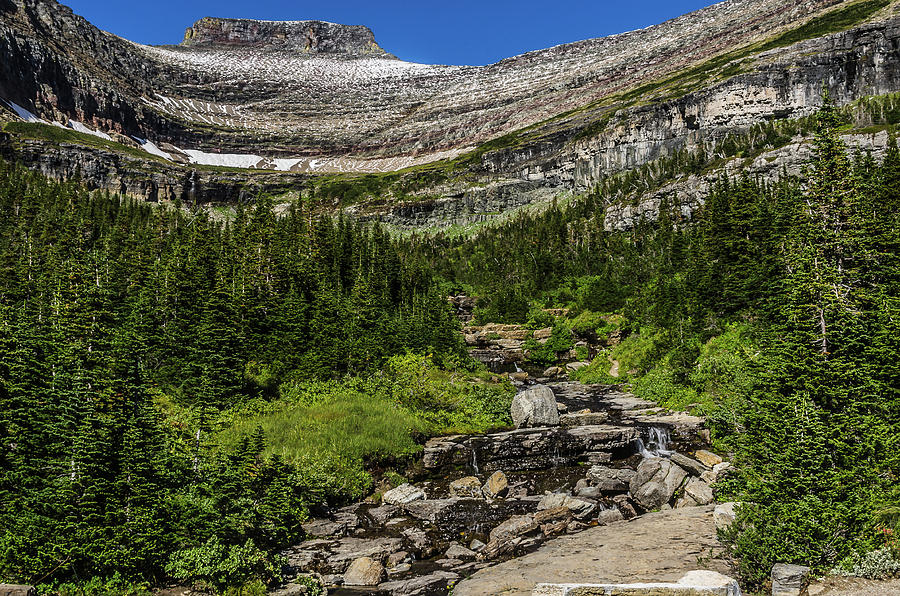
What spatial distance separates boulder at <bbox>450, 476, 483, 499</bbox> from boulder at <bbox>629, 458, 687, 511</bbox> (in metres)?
7.71

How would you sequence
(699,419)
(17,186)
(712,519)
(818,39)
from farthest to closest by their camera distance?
1. (818,39)
2. (17,186)
3. (699,419)
4. (712,519)

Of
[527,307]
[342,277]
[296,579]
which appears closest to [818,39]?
[527,307]

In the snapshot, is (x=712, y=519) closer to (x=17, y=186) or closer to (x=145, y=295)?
(x=145, y=295)

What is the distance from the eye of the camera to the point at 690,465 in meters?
24.9

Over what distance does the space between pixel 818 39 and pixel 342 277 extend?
588 feet

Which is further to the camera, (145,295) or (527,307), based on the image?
(527,307)

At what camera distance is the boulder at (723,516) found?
15.8 meters

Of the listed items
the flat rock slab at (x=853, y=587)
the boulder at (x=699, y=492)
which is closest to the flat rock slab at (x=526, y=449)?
the boulder at (x=699, y=492)

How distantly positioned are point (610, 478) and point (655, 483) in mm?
3116

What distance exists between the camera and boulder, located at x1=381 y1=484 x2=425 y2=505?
24594 millimetres

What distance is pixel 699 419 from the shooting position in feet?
108

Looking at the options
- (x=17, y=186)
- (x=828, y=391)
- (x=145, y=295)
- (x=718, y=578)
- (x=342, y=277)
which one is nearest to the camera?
(x=718, y=578)

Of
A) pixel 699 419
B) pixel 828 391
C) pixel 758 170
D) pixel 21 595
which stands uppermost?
pixel 758 170

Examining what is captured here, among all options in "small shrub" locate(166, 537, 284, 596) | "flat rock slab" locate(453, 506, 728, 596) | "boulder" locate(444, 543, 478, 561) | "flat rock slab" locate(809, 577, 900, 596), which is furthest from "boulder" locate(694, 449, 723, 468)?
"small shrub" locate(166, 537, 284, 596)
